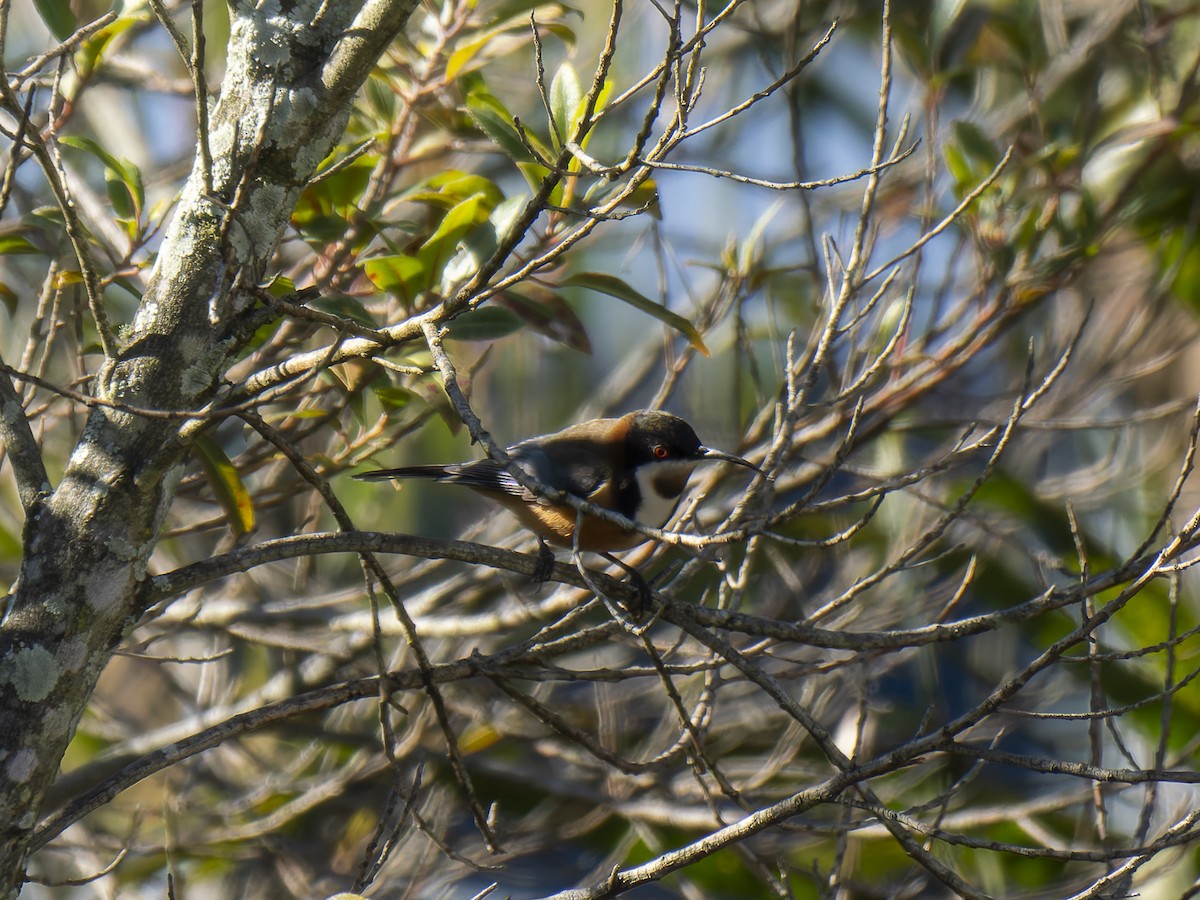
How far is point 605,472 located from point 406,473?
730 millimetres

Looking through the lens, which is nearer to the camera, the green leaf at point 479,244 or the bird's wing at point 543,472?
the green leaf at point 479,244

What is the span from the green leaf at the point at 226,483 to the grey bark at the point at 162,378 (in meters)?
0.50

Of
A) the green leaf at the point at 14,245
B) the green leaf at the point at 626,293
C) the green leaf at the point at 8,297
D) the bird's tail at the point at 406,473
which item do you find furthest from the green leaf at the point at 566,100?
the green leaf at the point at 8,297

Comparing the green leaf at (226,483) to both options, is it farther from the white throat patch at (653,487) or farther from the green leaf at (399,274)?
the white throat patch at (653,487)

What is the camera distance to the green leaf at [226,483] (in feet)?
8.43

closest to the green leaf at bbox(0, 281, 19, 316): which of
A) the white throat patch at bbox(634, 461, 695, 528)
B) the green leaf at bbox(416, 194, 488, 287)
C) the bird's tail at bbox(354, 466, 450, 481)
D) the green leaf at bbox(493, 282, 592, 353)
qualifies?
the bird's tail at bbox(354, 466, 450, 481)

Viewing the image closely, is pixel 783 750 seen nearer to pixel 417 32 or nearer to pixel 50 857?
pixel 417 32

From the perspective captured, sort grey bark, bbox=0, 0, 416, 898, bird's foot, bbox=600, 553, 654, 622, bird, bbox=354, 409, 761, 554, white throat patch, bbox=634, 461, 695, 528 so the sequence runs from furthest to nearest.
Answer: white throat patch, bbox=634, 461, 695, 528
bird, bbox=354, 409, 761, 554
bird's foot, bbox=600, 553, 654, 622
grey bark, bbox=0, 0, 416, 898

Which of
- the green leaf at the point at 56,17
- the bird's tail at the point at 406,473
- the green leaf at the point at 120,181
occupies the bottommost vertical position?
the bird's tail at the point at 406,473

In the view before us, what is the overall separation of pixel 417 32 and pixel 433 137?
0.38m

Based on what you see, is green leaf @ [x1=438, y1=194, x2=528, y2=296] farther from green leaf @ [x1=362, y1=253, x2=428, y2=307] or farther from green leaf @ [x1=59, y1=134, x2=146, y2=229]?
green leaf @ [x1=59, y1=134, x2=146, y2=229]

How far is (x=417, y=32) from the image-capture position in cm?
401

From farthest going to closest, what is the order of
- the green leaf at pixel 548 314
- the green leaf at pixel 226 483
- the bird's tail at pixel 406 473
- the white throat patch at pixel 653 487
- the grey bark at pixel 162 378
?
the white throat patch at pixel 653 487, the bird's tail at pixel 406 473, the green leaf at pixel 548 314, the green leaf at pixel 226 483, the grey bark at pixel 162 378

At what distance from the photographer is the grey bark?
188 cm
